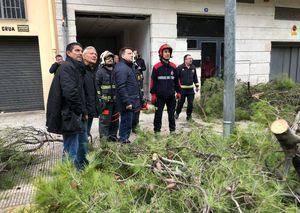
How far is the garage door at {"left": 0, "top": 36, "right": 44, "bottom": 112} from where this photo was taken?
27.7 ft

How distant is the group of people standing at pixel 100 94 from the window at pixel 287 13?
20.2 feet

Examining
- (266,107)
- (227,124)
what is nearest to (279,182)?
(266,107)

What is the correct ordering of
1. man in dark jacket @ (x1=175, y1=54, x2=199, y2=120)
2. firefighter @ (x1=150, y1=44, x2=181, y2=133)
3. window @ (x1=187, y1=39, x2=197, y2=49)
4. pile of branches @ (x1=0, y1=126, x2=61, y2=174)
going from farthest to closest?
1. window @ (x1=187, y1=39, x2=197, y2=49)
2. man in dark jacket @ (x1=175, y1=54, x2=199, y2=120)
3. firefighter @ (x1=150, y1=44, x2=181, y2=133)
4. pile of branches @ (x1=0, y1=126, x2=61, y2=174)

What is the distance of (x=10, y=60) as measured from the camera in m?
8.50

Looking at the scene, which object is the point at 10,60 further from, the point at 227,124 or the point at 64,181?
the point at 64,181

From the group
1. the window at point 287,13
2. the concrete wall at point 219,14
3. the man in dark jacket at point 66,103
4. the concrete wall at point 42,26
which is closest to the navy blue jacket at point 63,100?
the man in dark jacket at point 66,103

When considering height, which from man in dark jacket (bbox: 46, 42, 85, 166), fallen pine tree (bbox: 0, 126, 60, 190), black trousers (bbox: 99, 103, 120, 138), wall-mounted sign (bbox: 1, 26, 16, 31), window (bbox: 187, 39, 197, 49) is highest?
wall-mounted sign (bbox: 1, 26, 16, 31)

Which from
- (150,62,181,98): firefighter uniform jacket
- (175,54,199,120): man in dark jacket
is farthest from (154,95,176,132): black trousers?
(175,54,199,120): man in dark jacket

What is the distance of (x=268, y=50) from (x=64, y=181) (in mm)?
10508

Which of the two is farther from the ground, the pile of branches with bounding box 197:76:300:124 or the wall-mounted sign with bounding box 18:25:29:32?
the wall-mounted sign with bounding box 18:25:29:32

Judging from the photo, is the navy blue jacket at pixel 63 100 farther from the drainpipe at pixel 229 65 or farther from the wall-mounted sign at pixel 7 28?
the wall-mounted sign at pixel 7 28

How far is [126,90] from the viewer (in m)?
4.90

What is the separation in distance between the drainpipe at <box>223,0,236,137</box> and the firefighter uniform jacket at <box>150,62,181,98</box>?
4.19ft

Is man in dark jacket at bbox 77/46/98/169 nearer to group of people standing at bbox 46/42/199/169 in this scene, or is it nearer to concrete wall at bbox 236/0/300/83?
group of people standing at bbox 46/42/199/169
